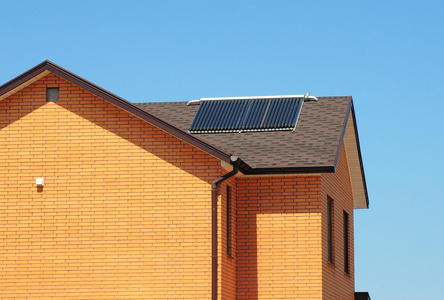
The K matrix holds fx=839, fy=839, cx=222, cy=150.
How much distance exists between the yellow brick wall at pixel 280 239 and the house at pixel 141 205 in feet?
0.09

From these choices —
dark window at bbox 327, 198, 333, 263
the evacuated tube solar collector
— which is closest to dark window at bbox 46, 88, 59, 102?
the evacuated tube solar collector

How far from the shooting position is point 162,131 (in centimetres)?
1833

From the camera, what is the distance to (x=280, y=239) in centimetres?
1914

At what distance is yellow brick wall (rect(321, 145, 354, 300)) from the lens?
19.7 metres

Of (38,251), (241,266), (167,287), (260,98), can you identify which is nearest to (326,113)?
(260,98)

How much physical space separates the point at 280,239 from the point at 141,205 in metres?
3.35

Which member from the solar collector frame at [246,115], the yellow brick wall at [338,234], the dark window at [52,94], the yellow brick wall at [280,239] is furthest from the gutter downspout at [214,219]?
the dark window at [52,94]

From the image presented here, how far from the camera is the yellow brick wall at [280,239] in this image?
1891 centimetres

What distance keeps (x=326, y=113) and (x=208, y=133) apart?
10.4 feet

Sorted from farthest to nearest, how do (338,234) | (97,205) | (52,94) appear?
(338,234) < (52,94) < (97,205)

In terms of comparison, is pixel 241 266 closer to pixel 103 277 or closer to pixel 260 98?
pixel 103 277

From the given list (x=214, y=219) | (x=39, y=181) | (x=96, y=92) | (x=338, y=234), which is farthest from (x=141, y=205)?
(x=338, y=234)

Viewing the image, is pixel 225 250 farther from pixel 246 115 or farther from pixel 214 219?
pixel 246 115

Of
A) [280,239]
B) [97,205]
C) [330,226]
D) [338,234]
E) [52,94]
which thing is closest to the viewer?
[97,205]
